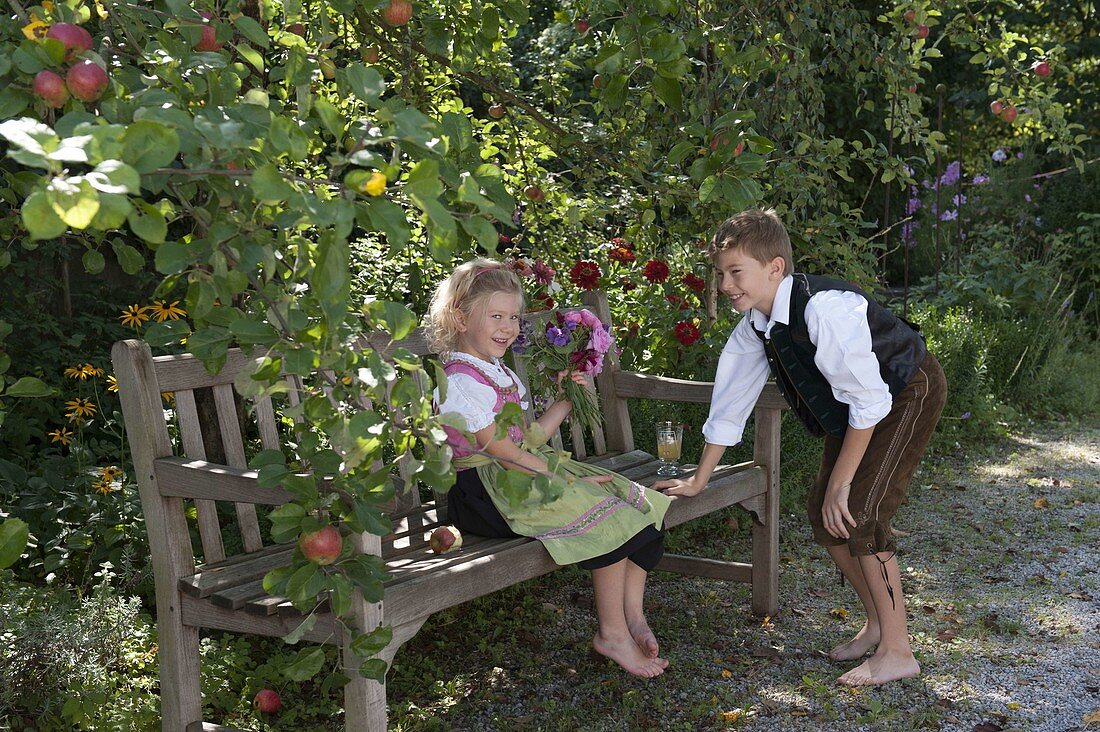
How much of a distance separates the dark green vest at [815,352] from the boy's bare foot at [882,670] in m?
0.61

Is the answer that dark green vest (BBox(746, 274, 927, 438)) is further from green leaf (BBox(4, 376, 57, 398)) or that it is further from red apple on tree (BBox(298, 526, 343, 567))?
green leaf (BBox(4, 376, 57, 398))

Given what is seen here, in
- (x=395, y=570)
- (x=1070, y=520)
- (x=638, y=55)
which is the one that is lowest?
(x=1070, y=520)

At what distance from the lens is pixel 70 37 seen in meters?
1.39

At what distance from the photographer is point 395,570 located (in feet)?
7.77

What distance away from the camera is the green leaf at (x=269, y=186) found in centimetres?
119

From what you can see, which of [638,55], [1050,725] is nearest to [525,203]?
[638,55]

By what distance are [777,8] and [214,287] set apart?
3.17 meters

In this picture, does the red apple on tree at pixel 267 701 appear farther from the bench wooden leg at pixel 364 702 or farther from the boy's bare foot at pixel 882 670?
the boy's bare foot at pixel 882 670

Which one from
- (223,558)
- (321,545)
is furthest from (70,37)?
(223,558)

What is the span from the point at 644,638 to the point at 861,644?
Result: 0.64 m

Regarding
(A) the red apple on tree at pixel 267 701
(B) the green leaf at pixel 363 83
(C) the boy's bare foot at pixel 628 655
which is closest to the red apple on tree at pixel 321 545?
(B) the green leaf at pixel 363 83

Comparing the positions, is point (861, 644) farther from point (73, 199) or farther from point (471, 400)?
point (73, 199)

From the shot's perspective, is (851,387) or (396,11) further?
(851,387)

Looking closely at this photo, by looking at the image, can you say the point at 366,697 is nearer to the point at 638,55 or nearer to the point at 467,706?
the point at 467,706
